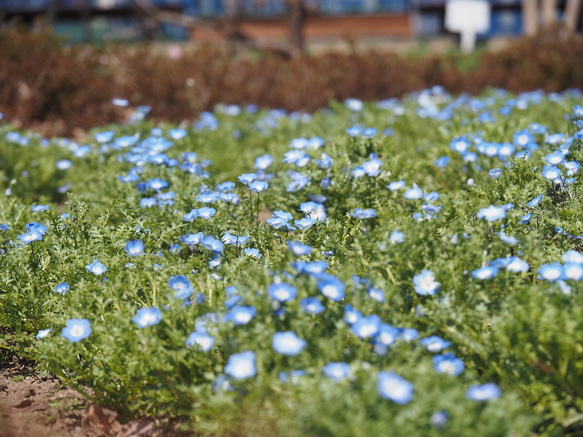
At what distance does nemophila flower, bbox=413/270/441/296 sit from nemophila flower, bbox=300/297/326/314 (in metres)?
0.42

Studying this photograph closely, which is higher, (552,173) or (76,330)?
(552,173)

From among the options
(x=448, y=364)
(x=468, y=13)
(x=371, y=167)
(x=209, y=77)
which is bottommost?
(x=468, y=13)

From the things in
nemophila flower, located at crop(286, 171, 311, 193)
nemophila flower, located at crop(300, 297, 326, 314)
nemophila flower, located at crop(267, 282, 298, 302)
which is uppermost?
nemophila flower, located at crop(267, 282, 298, 302)

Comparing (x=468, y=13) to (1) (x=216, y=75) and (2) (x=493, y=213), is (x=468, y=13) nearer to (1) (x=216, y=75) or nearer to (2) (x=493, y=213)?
(1) (x=216, y=75)

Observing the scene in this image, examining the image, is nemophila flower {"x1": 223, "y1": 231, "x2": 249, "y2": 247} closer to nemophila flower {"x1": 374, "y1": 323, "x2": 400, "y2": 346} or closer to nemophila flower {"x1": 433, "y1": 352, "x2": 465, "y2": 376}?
nemophila flower {"x1": 374, "y1": 323, "x2": 400, "y2": 346}

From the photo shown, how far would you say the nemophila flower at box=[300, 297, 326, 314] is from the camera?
6.19ft

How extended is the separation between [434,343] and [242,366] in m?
0.70

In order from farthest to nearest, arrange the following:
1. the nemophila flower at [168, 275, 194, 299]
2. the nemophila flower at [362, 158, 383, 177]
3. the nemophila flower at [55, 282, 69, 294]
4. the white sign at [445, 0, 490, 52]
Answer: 1. the white sign at [445, 0, 490, 52]
2. the nemophila flower at [362, 158, 383, 177]
3. the nemophila flower at [55, 282, 69, 294]
4. the nemophila flower at [168, 275, 194, 299]

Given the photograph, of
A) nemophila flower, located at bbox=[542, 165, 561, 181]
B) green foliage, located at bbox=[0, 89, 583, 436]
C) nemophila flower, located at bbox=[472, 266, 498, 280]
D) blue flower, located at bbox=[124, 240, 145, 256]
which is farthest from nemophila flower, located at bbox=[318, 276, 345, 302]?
nemophila flower, located at bbox=[542, 165, 561, 181]

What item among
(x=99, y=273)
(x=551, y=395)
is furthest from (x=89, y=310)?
(x=551, y=395)

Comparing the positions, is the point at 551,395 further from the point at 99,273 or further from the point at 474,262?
the point at 99,273

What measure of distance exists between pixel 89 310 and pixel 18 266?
0.60m

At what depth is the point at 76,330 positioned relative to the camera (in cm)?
210

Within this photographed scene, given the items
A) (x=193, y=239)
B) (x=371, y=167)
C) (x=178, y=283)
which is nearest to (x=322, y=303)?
(x=178, y=283)
